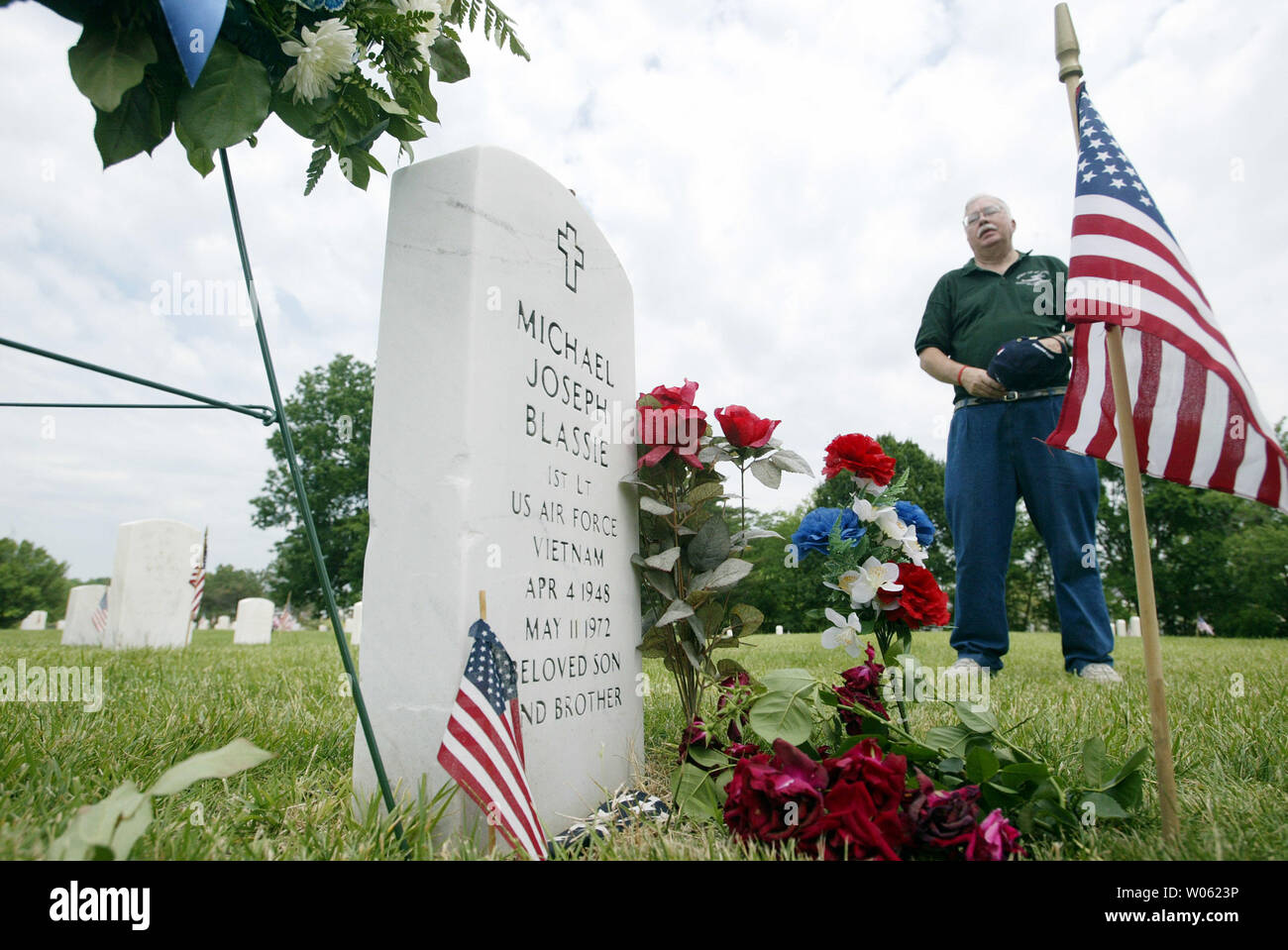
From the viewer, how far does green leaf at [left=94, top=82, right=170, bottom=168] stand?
1.39 meters

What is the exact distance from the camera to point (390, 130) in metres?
1.72

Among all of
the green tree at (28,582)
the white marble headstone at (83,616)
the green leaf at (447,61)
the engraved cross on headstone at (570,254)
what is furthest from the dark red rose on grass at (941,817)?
the green tree at (28,582)

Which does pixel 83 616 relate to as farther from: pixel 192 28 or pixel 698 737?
pixel 192 28

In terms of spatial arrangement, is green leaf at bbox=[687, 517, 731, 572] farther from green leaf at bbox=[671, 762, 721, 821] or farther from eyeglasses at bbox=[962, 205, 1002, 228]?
eyeglasses at bbox=[962, 205, 1002, 228]

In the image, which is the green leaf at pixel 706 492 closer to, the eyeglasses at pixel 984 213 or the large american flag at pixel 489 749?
the large american flag at pixel 489 749

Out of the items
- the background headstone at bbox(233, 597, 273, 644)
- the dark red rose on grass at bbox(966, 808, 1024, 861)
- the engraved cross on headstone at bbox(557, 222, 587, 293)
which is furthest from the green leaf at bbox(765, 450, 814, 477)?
the background headstone at bbox(233, 597, 273, 644)

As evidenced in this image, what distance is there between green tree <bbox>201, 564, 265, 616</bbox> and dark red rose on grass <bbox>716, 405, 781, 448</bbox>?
63.1 m

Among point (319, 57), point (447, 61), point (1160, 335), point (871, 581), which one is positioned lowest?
point (871, 581)

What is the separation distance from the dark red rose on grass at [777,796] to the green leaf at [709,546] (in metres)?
0.90

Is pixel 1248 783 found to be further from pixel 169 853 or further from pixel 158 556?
pixel 158 556

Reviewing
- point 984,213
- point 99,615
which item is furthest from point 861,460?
point 99,615

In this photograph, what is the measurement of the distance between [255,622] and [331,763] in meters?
11.6

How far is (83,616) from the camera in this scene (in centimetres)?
1050

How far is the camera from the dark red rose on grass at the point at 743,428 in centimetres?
257
